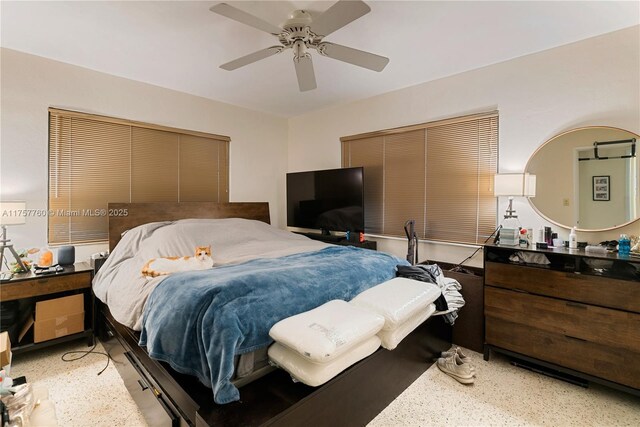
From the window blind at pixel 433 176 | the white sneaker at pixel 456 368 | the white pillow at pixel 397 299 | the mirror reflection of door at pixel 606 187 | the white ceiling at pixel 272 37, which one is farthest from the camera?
the window blind at pixel 433 176

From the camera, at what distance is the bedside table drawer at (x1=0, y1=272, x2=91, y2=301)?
228 cm

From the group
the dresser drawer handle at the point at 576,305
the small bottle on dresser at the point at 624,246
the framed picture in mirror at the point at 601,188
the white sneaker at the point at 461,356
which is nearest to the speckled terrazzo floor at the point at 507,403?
the white sneaker at the point at 461,356

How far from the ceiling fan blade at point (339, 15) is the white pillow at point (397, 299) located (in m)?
1.63

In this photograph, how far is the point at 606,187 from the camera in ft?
7.75

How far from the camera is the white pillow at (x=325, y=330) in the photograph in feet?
4.30

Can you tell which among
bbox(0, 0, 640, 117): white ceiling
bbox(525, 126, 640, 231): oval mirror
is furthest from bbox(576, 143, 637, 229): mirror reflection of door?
bbox(0, 0, 640, 117): white ceiling

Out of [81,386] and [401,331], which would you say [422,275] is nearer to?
[401,331]

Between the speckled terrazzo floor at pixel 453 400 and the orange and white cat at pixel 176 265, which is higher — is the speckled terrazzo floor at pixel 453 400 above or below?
below

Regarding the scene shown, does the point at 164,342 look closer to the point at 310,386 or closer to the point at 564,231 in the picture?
the point at 310,386

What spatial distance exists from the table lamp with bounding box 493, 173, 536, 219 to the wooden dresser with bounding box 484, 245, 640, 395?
49 centimetres

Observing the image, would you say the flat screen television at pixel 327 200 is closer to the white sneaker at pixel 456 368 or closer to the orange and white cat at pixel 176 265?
the white sneaker at pixel 456 368

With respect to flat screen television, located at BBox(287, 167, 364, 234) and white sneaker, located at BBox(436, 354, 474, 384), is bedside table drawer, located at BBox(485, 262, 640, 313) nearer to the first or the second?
white sneaker, located at BBox(436, 354, 474, 384)

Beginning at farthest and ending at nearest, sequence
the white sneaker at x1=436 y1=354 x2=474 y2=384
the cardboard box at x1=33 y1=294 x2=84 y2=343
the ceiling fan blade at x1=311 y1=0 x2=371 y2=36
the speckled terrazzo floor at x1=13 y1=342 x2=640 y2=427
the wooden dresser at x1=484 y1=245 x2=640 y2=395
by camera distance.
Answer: the cardboard box at x1=33 y1=294 x2=84 y2=343, the white sneaker at x1=436 y1=354 x2=474 y2=384, the wooden dresser at x1=484 y1=245 x2=640 y2=395, the speckled terrazzo floor at x1=13 y1=342 x2=640 y2=427, the ceiling fan blade at x1=311 y1=0 x2=371 y2=36

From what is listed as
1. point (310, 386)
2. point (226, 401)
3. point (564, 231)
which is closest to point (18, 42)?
point (226, 401)
